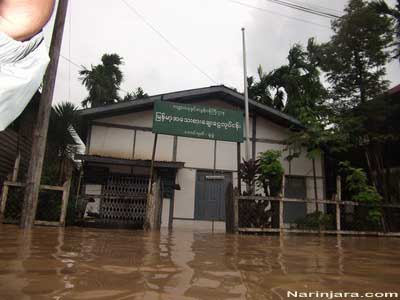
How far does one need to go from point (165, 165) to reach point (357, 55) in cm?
829

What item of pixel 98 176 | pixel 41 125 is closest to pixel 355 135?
pixel 98 176

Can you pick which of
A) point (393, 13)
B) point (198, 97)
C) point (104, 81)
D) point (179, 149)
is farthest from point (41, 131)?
point (104, 81)

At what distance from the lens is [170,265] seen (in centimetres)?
288

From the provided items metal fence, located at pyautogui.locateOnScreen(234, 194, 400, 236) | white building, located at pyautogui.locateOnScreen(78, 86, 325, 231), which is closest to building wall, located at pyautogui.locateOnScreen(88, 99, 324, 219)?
white building, located at pyautogui.locateOnScreen(78, 86, 325, 231)

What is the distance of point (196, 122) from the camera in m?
10.4

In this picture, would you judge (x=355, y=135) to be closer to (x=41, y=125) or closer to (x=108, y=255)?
(x=41, y=125)

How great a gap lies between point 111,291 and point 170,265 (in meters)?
1.05

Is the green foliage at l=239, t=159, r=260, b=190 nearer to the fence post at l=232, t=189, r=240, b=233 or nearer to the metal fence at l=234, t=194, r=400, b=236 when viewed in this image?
the metal fence at l=234, t=194, r=400, b=236

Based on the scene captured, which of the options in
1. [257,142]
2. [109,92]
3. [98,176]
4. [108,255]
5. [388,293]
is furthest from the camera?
[109,92]

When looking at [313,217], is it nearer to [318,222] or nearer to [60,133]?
[318,222]

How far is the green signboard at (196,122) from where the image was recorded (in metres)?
10.2

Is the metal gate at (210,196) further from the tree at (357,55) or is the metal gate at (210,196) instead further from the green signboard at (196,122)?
the tree at (357,55)

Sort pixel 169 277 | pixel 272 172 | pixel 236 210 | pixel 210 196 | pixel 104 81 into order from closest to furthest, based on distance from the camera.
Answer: pixel 169 277
pixel 236 210
pixel 272 172
pixel 210 196
pixel 104 81

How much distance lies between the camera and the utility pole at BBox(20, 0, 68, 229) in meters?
7.28
